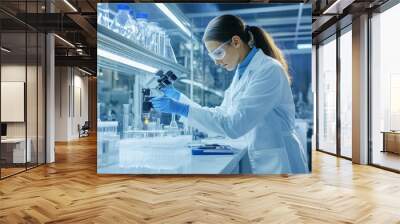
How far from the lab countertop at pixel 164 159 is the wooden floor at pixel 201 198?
182 mm

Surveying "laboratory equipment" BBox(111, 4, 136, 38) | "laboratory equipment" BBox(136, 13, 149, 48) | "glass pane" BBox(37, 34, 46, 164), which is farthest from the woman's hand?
"glass pane" BBox(37, 34, 46, 164)

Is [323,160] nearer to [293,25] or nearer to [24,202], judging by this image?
[293,25]

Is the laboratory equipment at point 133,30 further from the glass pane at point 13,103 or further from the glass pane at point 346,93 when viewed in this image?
the glass pane at point 346,93

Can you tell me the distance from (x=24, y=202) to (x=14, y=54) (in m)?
3.35

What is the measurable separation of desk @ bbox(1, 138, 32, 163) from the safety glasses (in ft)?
13.6

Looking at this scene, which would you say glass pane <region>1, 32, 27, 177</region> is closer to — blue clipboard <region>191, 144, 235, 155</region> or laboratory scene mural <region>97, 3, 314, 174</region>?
laboratory scene mural <region>97, 3, 314, 174</region>

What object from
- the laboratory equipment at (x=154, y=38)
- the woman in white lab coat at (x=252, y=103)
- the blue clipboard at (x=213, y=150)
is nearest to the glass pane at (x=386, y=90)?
the woman in white lab coat at (x=252, y=103)

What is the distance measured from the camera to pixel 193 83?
6.09m

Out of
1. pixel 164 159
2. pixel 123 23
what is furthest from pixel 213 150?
pixel 123 23

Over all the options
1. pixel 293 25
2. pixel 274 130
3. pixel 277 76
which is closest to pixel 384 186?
pixel 274 130

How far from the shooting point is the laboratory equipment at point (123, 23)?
604 cm

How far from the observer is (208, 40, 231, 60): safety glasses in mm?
6051

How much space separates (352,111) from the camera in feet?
27.2

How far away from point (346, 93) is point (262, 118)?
4.21 m
